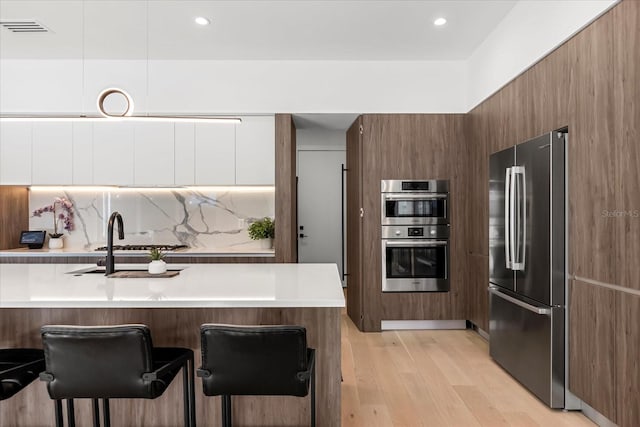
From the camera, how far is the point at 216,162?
4.54 meters

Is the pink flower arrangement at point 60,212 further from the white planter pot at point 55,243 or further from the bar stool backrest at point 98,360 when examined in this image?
the bar stool backrest at point 98,360

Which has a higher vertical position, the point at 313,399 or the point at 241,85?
the point at 241,85

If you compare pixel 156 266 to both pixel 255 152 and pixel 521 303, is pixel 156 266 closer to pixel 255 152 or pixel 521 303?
pixel 255 152

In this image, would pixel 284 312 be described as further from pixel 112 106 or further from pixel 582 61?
pixel 112 106

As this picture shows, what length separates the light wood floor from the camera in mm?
2623

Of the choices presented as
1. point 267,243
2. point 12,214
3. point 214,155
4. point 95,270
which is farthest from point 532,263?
point 12,214

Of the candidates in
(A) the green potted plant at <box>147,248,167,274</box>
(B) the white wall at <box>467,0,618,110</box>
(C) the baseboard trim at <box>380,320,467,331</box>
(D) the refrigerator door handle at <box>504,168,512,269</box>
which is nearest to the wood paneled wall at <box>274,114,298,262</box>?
(C) the baseboard trim at <box>380,320,467,331</box>

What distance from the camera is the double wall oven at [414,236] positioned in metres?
4.56

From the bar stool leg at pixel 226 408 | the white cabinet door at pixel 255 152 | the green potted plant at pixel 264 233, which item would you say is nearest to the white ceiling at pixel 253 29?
the white cabinet door at pixel 255 152

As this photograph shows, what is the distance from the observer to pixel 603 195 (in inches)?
92.4

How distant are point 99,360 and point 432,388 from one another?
90.2 inches

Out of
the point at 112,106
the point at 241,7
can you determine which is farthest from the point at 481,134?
the point at 112,106

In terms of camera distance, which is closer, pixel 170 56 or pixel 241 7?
pixel 241 7

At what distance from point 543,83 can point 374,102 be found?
1925mm
